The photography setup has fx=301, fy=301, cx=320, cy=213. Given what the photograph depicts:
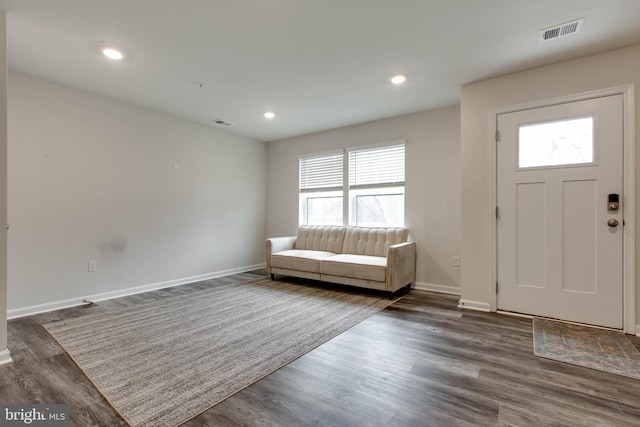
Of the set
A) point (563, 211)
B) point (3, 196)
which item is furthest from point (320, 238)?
point (3, 196)

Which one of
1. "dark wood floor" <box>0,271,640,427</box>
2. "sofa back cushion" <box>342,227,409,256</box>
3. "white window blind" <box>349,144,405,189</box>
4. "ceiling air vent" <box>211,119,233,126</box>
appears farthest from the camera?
"ceiling air vent" <box>211,119,233,126</box>

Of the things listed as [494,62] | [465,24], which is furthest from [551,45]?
[465,24]

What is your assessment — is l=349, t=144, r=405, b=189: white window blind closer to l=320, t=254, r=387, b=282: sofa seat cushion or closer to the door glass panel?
l=320, t=254, r=387, b=282: sofa seat cushion

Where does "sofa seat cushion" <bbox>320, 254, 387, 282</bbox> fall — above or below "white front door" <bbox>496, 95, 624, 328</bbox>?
below

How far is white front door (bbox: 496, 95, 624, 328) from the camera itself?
8.96 ft

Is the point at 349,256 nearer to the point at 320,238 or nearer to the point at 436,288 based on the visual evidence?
the point at 320,238

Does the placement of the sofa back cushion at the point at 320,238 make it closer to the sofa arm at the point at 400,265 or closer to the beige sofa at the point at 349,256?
the beige sofa at the point at 349,256

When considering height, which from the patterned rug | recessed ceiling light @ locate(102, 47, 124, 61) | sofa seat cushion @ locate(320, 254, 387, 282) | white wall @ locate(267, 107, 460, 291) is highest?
recessed ceiling light @ locate(102, 47, 124, 61)

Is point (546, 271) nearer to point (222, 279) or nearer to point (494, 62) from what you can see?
point (494, 62)

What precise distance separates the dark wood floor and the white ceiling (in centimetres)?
254

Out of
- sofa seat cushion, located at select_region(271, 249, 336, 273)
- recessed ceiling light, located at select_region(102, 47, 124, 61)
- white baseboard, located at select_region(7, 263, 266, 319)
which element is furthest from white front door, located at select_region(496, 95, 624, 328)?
white baseboard, located at select_region(7, 263, 266, 319)

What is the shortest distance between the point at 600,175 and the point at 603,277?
0.93 metres

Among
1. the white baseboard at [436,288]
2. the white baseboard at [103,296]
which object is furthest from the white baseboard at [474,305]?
the white baseboard at [103,296]

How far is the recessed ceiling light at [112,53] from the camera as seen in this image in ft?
8.89
